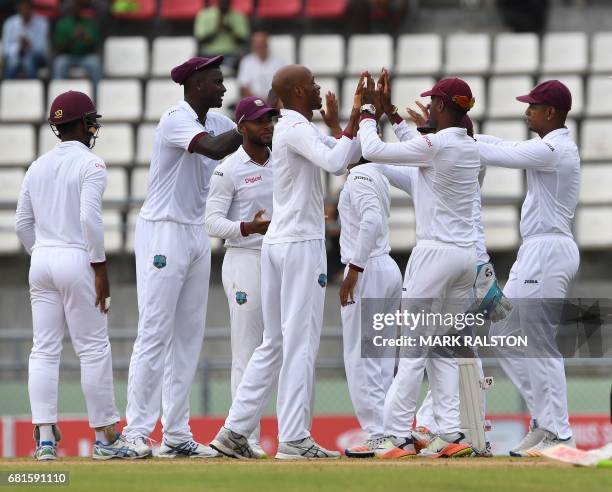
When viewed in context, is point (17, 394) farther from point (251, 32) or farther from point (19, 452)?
point (251, 32)

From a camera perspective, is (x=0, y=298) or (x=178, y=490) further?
(x=0, y=298)

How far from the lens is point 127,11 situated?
66.0ft

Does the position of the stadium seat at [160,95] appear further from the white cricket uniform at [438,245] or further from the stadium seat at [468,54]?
the white cricket uniform at [438,245]

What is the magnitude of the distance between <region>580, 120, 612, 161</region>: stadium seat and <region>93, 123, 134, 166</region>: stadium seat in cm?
558

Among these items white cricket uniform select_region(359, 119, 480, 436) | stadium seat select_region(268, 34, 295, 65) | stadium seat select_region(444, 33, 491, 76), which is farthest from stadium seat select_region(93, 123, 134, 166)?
white cricket uniform select_region(359, 119, 480, 436)

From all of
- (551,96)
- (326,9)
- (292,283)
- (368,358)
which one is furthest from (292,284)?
(326,9)

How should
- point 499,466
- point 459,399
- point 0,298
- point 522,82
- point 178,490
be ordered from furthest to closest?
point 522,82, point 0,298, point 459,399, point 499,466, point 178,490

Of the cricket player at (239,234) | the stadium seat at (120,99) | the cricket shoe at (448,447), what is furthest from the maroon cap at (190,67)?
the stadium seat at (120,99)

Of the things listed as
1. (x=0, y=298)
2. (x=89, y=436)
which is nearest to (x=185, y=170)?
(x=89, y=436)

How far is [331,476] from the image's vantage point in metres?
7.90

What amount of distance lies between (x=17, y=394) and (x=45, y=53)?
235 inches

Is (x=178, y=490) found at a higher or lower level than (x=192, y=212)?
lower

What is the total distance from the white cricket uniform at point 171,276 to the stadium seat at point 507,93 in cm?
894

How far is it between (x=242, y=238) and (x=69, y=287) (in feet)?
4.33
